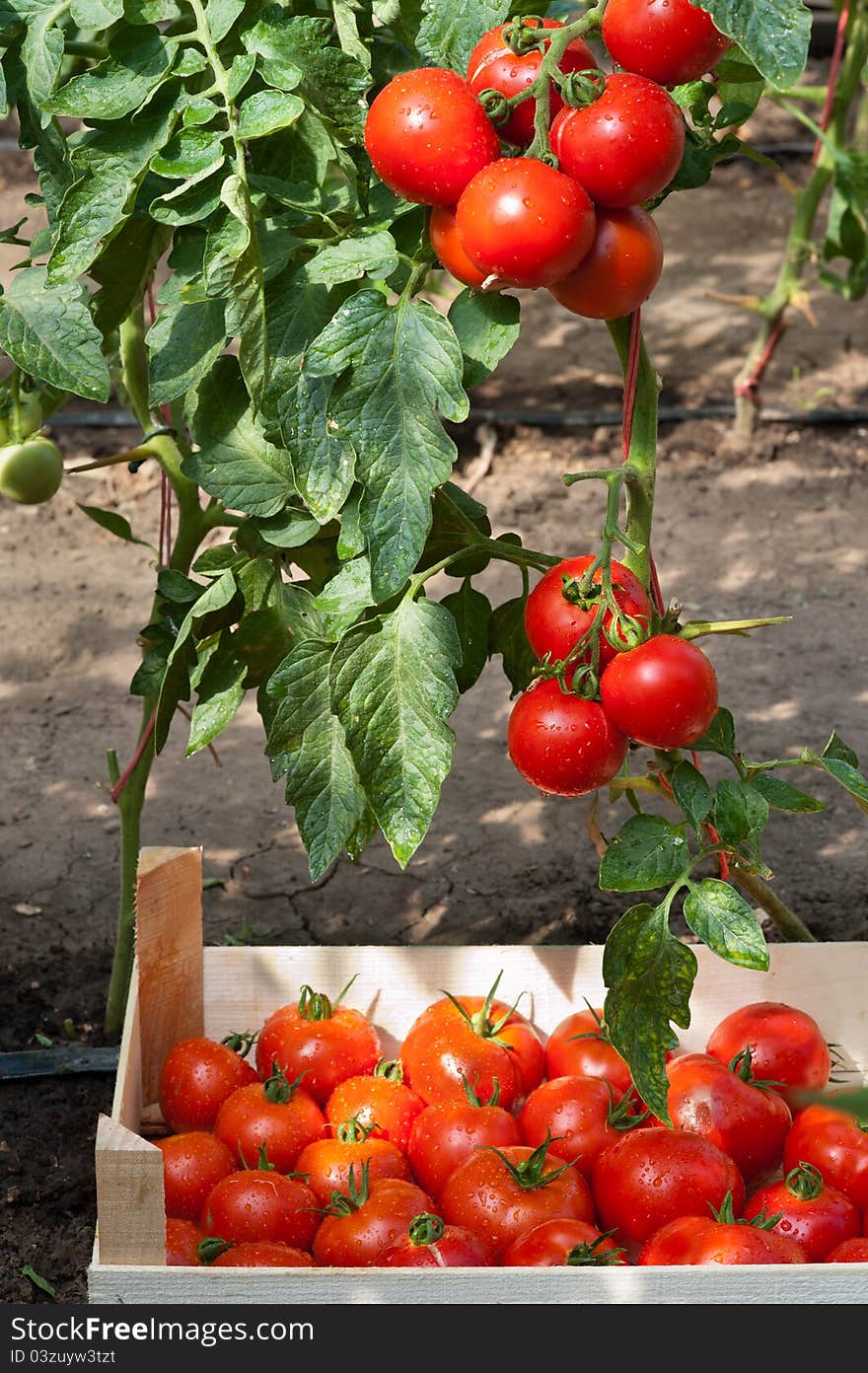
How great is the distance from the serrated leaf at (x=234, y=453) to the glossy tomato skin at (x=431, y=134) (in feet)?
1.25

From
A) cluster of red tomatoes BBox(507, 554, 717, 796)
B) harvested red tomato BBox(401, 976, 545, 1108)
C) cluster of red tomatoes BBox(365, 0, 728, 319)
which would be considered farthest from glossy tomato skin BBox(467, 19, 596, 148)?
harvested red tomato BBox(401, 976, 545, 1108)

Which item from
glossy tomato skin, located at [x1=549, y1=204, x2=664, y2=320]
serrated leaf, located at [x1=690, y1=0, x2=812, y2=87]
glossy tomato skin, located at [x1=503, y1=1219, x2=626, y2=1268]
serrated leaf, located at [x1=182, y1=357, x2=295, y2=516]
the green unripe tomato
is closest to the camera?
serrated leaf, located at [x1=690, y1=0, x2=812, y2=87]

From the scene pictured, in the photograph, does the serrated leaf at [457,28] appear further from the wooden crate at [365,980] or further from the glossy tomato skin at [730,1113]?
the glossy tomato skin at [730,1113]

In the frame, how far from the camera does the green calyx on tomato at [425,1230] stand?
1.41 m

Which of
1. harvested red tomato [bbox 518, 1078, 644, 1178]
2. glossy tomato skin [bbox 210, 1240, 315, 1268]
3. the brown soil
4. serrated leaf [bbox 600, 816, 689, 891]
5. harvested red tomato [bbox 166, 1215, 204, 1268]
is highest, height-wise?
serrated leaf [bbox 600, 816, 689, 891]

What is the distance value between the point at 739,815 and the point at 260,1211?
0.59m

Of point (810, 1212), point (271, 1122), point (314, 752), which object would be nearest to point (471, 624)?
point (314, 752)

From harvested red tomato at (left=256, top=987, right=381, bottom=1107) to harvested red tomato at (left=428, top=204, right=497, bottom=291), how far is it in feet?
2.69

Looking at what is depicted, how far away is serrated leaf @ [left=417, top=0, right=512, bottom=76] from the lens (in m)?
1.26

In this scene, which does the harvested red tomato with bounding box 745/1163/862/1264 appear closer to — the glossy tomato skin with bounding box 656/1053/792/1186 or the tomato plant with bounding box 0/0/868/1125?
the glossy tomato skin with bounding box 656/1053/792/1186

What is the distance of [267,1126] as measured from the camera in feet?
5.30

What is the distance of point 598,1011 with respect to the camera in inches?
69.6

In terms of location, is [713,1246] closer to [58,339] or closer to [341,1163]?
[341,1163]
